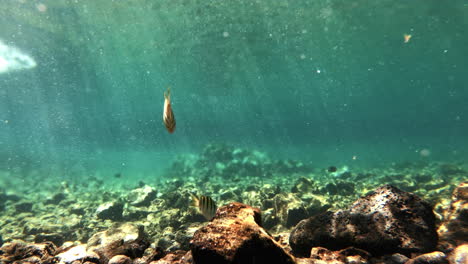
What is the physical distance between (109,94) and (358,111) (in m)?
148

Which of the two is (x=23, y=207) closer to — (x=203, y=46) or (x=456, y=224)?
(x=456, y=224)

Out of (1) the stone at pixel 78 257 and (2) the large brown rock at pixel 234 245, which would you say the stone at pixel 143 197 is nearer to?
(1) the stone at pixel 78 257

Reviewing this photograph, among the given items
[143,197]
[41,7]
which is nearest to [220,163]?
[143,197]

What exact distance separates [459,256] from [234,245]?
7.93ft

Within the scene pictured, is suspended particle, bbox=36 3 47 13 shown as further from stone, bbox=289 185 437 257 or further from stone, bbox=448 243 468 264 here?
stone, bbox=448 243 468 264

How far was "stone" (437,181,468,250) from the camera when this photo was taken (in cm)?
346

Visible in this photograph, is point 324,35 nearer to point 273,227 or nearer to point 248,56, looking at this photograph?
point 248,56

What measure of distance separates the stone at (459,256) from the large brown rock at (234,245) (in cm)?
176

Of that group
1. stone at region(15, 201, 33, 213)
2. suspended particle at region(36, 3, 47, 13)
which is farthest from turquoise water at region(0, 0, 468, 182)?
stone at region(15, 201, 33, 213)

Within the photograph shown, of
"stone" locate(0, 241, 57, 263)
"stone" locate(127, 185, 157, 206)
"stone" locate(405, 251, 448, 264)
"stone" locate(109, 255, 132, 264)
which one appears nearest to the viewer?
"stone" locate(405, 251, 448, 264)

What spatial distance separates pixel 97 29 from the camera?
2333cm

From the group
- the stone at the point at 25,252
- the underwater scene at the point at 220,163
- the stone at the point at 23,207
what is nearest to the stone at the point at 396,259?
the underwater scene at the point at 220,163

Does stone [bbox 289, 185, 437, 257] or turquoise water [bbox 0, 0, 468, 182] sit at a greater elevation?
turquoise water [bbox 0, 0, 468, 182]

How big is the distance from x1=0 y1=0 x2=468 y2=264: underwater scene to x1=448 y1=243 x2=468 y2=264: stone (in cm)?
2
